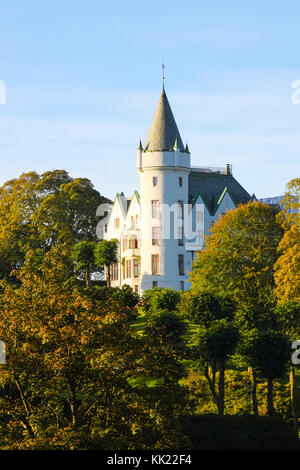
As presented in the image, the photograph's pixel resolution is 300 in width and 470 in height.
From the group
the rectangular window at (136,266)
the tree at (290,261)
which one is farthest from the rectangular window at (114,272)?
the tree at (290,261)

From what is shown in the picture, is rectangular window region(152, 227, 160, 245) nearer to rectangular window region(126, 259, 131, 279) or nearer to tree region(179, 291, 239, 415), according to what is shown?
rectangular window region(126, 259, 131, 279)

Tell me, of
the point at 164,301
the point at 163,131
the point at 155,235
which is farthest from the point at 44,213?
the point at 164,301

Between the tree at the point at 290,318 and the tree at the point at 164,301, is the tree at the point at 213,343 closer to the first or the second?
the tree at the point at 290,318

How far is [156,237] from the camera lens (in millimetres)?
87812

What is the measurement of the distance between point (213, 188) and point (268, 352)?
51.3 meters

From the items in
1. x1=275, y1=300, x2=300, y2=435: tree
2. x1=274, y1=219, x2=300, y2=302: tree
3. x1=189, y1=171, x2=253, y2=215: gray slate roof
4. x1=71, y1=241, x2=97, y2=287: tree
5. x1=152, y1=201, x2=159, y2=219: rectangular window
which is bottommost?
x1=275, y1=300, x2=300, y2=435: tree

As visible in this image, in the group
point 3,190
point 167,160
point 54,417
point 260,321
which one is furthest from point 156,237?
point 54,417

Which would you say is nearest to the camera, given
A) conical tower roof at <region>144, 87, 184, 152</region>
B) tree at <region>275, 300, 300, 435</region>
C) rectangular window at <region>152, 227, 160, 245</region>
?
tree at <region>275, 300, 300, 435</region>

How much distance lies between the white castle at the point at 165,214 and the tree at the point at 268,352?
129 feet

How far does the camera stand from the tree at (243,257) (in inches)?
2707

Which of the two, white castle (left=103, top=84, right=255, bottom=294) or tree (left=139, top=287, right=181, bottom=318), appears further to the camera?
white castle (left=103, top=84, right=255, bottom=294)

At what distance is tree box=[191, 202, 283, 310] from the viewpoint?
6875 cm

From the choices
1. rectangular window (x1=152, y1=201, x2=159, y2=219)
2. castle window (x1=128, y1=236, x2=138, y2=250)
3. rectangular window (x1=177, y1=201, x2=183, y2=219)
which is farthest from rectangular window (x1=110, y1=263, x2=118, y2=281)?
rectangular window (x1=177, y1=201, x2=183, y2=219)
